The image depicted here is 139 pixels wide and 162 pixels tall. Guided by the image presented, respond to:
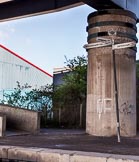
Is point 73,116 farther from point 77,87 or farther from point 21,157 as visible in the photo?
point 21,157

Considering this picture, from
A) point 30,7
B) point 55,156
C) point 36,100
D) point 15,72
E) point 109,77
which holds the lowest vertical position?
point 55,156

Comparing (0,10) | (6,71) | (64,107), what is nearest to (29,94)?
(64,107)

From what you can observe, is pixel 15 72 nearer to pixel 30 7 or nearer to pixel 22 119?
pixel 30 7

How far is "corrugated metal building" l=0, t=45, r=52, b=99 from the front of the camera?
41.6 metres

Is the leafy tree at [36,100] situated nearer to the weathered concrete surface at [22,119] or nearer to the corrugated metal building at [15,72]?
the weathered concrete surface at [22,119]

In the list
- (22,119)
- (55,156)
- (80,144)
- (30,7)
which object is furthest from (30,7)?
(55,156)

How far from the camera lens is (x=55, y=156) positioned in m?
8.33

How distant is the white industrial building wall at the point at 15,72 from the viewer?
41.6 metres

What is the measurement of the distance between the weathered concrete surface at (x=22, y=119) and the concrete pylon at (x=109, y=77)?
223cm

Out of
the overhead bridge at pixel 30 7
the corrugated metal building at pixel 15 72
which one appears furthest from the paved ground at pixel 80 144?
the corrugated metal building at pixel 15 72

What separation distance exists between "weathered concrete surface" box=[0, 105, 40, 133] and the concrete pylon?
2234 millimetres

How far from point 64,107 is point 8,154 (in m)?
13.1

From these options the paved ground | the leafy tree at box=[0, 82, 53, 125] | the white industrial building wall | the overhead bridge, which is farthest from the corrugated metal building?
the paved ground

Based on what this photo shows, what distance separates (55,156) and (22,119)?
7.93m
